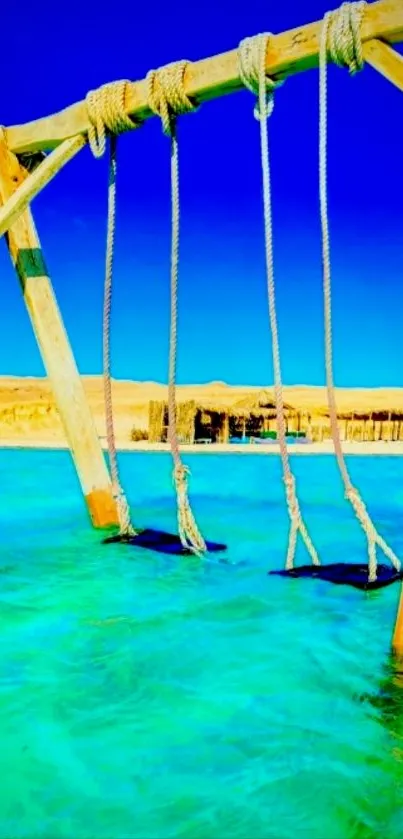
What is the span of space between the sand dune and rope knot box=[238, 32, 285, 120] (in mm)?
26334

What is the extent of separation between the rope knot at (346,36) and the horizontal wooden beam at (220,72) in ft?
0.12

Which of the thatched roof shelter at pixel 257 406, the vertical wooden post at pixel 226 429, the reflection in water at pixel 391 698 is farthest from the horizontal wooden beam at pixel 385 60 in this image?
the thatched roof shelter at pixel 257 406

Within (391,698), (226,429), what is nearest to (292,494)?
(391,698)

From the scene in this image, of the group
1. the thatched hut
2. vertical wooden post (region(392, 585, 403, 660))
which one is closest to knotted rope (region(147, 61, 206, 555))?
vertical wooden post (region(392, 585, 403, 660))

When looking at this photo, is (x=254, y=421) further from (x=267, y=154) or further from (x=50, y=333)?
(x=267, y=154)

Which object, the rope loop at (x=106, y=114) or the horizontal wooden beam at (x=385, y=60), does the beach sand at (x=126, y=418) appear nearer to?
the rope loop at (x=106, y=114)

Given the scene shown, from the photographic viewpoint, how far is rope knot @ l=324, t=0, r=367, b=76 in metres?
3.39

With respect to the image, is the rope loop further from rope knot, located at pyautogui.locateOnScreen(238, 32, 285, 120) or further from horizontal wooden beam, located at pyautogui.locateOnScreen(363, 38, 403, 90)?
horizontal wooden beam, located at pyautogui.locateOnScreen(363, 38, 403, 90)

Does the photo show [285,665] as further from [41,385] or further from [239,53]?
[41,385]

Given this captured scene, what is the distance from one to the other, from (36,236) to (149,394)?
5721 centimetres

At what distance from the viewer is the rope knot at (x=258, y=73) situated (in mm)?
3795

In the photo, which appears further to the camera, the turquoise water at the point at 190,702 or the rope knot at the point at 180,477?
the rope knot at the point at 180,477

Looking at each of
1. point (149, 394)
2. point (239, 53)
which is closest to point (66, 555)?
point (239, 53)

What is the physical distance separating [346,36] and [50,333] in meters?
2.77
